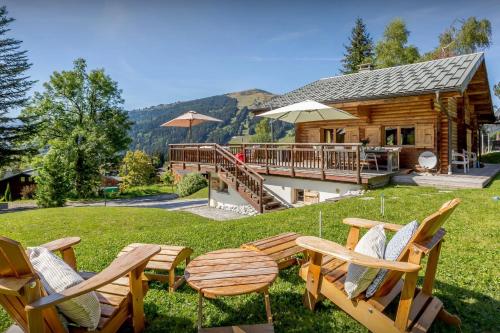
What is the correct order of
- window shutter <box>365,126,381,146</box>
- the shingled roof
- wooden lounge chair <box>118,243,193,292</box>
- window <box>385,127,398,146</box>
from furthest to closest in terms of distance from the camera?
1. window shutter <box>365,126,381,146</box>
2. window <box>385,127,398,146</box>
3. the shingled roof
4. wooden lounge chair <box>118,243,193,292</box>

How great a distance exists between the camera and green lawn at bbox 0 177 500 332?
2.91 m

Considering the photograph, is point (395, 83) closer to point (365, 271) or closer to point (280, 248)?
point (280, 248)

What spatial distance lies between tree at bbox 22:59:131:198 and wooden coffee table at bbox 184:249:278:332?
92.3 ft

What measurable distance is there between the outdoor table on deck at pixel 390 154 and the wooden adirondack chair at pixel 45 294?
10516mm

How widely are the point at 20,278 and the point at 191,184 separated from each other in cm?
2941

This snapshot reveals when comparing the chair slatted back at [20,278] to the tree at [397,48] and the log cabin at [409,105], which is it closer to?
the log cabin at [409,105]

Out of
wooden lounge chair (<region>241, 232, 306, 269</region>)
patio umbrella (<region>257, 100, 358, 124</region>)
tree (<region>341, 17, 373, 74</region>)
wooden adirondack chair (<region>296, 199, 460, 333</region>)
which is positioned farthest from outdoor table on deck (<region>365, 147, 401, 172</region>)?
tree (<region>341, 17, 373, 74</region>)

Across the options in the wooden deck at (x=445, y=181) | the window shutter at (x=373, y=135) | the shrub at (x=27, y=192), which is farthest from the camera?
the shrub at (x=27, y=192)

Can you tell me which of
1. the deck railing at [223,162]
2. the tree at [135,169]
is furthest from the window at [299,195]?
the tree at [135,169]

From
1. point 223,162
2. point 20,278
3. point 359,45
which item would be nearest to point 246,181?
point 223,162

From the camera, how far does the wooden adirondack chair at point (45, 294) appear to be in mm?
1763

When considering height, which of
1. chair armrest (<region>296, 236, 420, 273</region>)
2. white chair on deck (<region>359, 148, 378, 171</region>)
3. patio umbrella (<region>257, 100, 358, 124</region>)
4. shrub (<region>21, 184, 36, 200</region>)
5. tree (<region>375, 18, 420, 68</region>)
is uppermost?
tree (<region>375, 18, 420, 68</region>)

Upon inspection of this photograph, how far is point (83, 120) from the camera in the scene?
105ft

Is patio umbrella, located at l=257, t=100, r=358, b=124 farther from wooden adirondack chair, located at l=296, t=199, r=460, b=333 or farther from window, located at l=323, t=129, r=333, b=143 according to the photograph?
wooden adirondack chair, located at l=296, t=199, r=460, b=333
